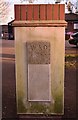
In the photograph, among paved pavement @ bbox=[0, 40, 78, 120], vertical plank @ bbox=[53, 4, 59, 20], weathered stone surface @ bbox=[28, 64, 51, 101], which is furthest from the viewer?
paved pavement @ bbox=[0, 40, 78, 120]

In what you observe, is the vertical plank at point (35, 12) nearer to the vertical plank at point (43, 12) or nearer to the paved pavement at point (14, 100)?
the vertical plank at point (43, 12)

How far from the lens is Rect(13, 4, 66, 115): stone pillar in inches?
183

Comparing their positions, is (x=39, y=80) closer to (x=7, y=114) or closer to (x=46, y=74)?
(x=46, y=74)

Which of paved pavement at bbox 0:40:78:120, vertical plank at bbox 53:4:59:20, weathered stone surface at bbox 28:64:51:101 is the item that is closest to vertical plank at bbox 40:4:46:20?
vertical plank at bbox 53:4:59:20

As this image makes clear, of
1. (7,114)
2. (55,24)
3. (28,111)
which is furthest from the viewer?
(7,114)

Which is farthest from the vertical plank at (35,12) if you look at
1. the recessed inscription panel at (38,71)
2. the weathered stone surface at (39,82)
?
the weathered stone surface at (39,82)

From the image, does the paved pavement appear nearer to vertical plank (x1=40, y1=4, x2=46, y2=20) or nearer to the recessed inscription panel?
the recessed inscription panel

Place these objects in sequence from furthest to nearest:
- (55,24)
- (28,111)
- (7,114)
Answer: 1. (7,114)
2. (28,111)
3. (55,24)

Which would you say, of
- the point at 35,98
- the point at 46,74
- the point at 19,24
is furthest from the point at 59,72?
the point at 19,24

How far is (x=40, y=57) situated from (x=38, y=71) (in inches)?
8.4

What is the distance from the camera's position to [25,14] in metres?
4.67

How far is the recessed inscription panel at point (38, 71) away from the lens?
4707mm

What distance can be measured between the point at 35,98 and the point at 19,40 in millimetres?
930

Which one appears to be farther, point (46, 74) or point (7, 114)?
point (7, 114)
